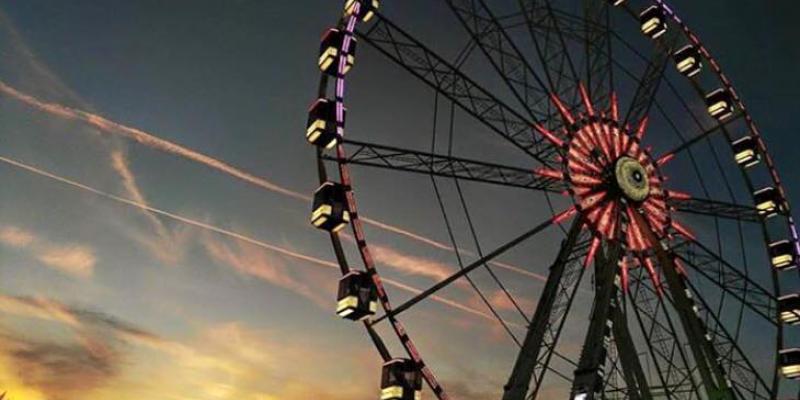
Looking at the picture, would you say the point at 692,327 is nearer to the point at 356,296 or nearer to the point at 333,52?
the point at 356,296

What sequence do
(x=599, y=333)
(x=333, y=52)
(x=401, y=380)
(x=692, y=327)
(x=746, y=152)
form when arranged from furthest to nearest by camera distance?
(x=746, y=152)
(x=692, y=327)
(x=333, y=52)
(x=599, y=333)
(x=401, y=380)

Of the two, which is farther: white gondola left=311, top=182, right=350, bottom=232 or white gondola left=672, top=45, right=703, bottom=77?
white gondola left=672, top=45, right=703, bottom=77

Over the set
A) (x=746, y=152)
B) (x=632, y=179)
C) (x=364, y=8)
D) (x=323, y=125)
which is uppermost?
(x=364, y=8)

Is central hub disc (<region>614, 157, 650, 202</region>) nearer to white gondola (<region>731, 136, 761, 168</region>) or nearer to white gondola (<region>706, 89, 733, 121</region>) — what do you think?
white gondola (<region>706, 89, 733, 121</region>)

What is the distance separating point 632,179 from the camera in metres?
22.8

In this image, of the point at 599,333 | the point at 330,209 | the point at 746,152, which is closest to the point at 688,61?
the point at 746,152

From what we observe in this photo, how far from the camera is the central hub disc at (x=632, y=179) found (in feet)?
72.9

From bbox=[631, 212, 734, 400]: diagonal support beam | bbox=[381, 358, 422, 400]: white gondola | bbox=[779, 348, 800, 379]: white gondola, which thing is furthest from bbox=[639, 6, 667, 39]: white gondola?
bbox=[381, 358, 422, 400]: white gondola

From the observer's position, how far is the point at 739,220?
27.2 metres

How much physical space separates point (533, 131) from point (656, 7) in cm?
999

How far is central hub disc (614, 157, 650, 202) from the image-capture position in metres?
22.2

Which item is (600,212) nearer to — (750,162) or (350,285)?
(350,285)

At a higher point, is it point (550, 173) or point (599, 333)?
point (550, 173)

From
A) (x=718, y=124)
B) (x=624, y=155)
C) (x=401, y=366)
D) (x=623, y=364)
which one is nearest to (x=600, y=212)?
(x=624, y=155)
